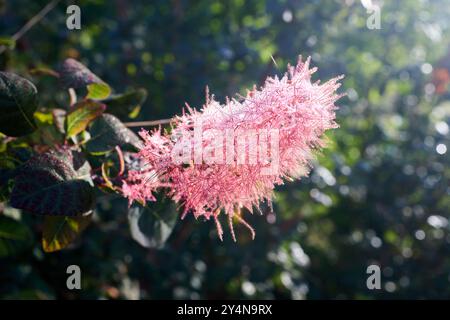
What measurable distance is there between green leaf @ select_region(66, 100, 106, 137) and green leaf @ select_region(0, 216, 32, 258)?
0.62 m

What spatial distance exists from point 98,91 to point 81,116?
0.47 feet

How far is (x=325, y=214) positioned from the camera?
3324 millimetres

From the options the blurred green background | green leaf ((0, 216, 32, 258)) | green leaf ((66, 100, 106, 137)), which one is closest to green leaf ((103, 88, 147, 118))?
green leaf ((66, 100, 106, 137))

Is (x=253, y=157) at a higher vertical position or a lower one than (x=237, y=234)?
lower

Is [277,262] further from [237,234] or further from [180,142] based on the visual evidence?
[180,142]

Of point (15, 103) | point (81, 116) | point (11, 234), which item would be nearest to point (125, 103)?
point (81, 116)

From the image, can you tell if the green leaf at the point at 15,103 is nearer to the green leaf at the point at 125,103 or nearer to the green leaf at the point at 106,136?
the green leaf at the point at 106,136

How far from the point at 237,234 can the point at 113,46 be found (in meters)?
1.28

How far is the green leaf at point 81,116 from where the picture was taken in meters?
1.30

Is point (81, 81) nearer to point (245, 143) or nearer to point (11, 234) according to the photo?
point (245, 143)

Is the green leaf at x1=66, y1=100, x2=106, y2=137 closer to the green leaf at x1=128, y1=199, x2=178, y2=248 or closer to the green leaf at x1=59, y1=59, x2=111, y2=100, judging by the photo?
the green leaf at x1=59, y1=59, x2=111, y2=100

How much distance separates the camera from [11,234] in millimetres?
1757

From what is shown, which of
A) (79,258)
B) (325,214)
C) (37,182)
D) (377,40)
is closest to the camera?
(37,182)
